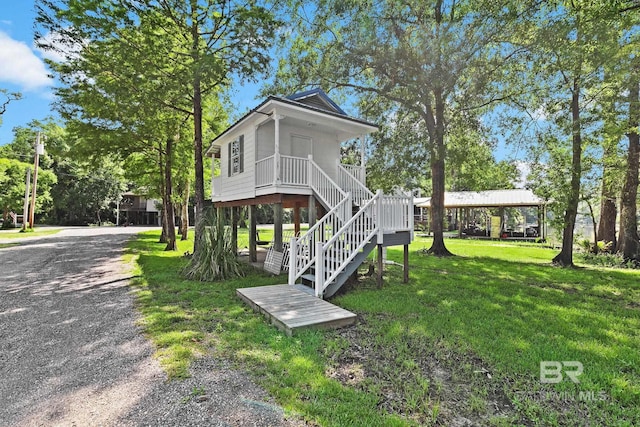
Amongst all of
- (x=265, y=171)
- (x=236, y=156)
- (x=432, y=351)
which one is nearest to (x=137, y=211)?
(x=236, y=156)

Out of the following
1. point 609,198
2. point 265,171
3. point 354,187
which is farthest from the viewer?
point 609,198

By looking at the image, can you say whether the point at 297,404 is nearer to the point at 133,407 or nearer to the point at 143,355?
the point at 133,407

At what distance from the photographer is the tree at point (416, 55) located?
38.7 feet

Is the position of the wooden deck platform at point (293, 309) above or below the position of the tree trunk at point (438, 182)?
below

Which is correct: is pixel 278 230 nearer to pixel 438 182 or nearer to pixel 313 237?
pixel 313 237

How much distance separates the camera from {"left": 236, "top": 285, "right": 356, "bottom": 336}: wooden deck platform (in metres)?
5.02

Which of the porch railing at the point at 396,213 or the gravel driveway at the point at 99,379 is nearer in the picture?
the gravel driveway at the point at 99,379

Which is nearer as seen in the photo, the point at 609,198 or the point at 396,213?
the point at 396,213

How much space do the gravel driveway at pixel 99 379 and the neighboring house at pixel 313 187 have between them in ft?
11.4

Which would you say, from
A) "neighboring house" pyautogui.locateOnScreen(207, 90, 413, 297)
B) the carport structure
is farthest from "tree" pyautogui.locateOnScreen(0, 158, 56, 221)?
the carport structure

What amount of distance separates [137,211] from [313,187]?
47008mm

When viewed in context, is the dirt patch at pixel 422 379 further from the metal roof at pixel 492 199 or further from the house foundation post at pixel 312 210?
the metal roof at pixel 492 199

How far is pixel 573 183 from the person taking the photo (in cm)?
1162

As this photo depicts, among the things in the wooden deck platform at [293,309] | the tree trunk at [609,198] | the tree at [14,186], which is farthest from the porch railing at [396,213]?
the tree at [14,186]
